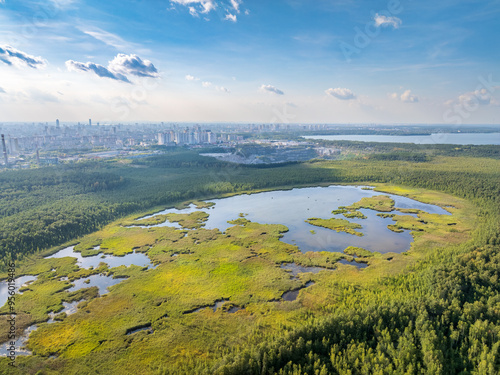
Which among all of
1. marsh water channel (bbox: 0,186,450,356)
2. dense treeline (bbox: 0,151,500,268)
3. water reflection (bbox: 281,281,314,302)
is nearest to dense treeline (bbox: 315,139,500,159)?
dense treeline (bbox: 0,151,500,268)

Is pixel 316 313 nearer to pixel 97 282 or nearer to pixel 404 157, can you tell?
pixel 97 282

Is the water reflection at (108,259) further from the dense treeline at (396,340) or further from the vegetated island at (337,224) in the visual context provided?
the vegetated island at (337,224)

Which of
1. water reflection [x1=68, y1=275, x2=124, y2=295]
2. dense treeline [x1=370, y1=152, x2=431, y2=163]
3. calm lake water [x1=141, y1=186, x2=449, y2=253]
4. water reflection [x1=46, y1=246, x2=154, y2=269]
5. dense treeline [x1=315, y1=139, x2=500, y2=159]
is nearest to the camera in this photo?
water reflection [x1=68, y1=275, x2=124, y2=295]

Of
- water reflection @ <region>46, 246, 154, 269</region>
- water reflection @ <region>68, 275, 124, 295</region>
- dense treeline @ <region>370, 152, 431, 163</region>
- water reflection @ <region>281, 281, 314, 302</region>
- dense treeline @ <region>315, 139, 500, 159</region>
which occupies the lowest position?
water reflection @ <region>68, 275, 124, 295</region>

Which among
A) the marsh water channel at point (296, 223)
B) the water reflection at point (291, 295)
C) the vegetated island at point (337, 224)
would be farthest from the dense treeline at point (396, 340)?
the vegetated island at point (337, 224)

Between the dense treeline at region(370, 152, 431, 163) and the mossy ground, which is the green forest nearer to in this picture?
the mossy ground

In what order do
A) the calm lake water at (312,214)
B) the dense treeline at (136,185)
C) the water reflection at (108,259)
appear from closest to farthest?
the water reflection at (108,259)
the calm lake water at (312,214)
the dense treeline at (136,185)
